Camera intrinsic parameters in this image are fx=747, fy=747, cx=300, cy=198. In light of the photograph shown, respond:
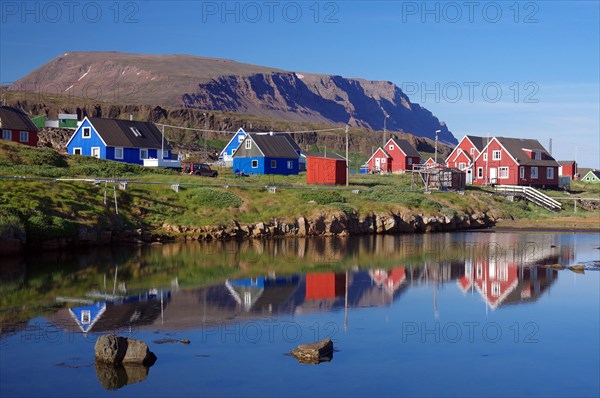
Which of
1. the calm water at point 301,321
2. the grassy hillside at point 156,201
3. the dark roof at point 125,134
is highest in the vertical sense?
the dark roof at point 125,134

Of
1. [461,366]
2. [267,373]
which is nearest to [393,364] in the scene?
[461,366]

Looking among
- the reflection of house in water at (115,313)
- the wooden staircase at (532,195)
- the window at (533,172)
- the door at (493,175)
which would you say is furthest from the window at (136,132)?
the reflection of house in water at (115,313)

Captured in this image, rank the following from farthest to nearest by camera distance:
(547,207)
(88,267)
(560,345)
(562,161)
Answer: (562,161)
(547,207)
(88,267)
(560,345)

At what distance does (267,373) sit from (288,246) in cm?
2608

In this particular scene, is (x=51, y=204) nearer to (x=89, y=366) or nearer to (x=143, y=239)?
(x=143, y=239)

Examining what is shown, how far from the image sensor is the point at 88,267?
3378 cm

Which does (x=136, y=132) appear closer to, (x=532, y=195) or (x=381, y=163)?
(x=532, y=195)

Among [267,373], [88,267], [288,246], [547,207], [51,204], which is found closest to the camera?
[267,373]

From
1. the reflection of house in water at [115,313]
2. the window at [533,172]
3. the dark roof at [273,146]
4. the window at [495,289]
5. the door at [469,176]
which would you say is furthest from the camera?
the door at [469,176]

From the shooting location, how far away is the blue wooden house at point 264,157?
79812mm

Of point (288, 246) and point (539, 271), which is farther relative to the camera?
point (288, 246)

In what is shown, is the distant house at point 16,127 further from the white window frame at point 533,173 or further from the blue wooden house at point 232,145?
the white window frame at point 533,173

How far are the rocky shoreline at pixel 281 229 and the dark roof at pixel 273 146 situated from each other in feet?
85.2

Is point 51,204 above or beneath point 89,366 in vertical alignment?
above
